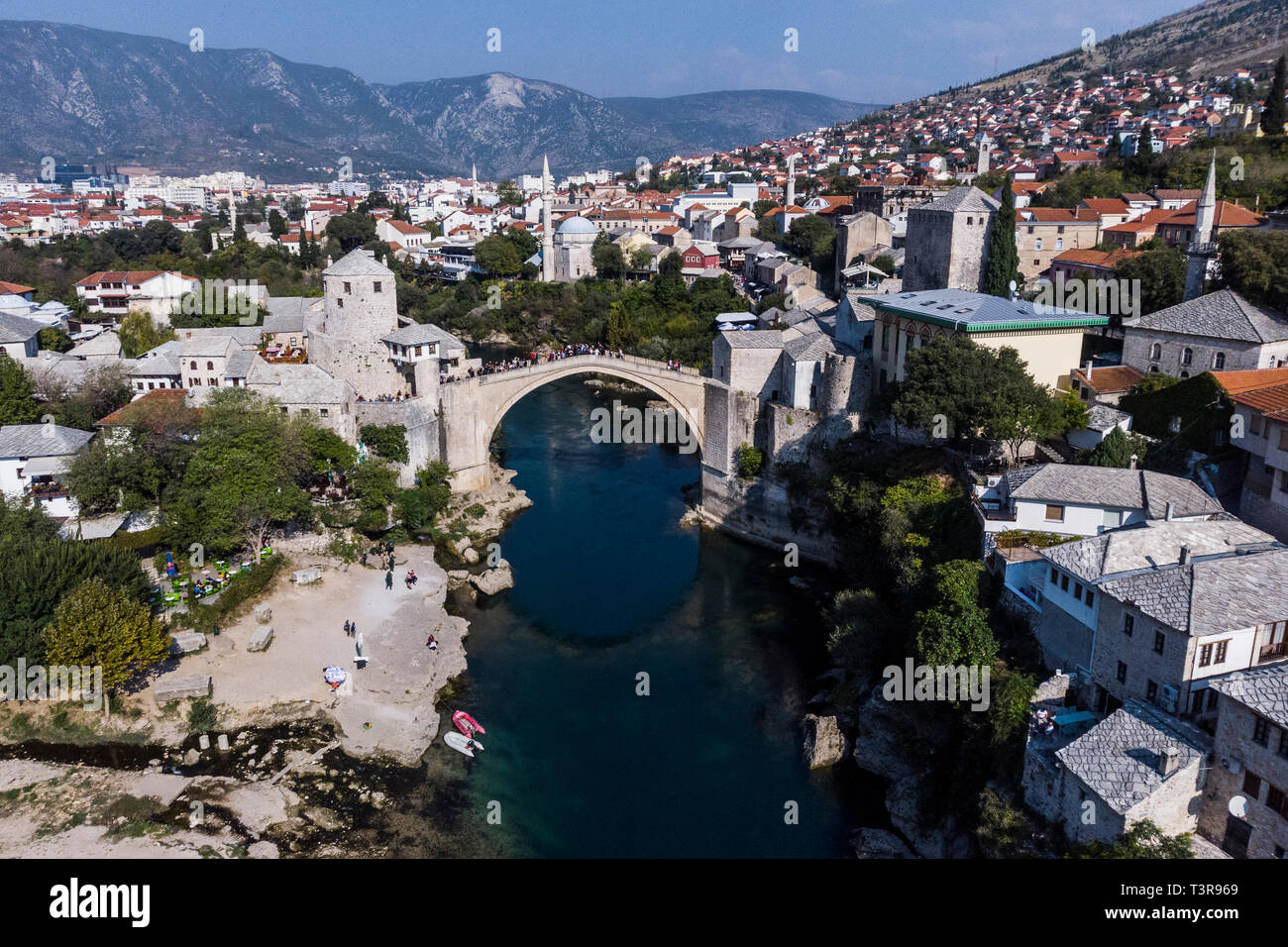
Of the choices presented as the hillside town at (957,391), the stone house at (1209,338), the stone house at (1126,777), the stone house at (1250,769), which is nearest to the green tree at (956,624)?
the hillside town at (957,391)

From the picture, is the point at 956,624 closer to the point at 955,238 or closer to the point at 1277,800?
the point at 1277,800

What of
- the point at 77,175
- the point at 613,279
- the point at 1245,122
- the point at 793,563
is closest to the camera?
the point at 793,563

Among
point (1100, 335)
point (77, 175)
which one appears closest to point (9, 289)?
point (1100, 335)

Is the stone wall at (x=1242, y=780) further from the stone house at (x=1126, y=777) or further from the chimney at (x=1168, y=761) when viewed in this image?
the chimney at (x=1168, y=761)

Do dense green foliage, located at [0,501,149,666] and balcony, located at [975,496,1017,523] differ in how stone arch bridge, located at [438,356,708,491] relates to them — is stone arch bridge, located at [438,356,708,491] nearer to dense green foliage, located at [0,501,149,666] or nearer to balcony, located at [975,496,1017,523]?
dense green foliage, located at [0,501,149,666]

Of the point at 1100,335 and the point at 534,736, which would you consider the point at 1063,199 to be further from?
the point at 534,736
